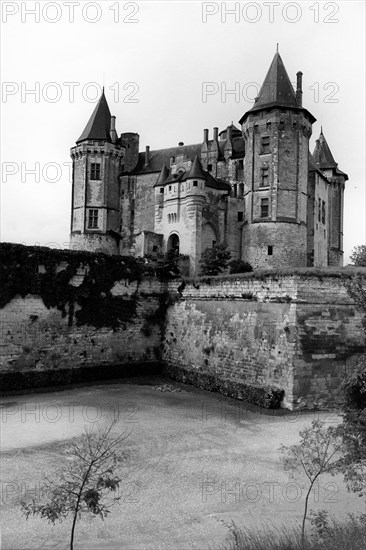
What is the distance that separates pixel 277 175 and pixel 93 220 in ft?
65.2

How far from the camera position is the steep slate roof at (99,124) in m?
48.6

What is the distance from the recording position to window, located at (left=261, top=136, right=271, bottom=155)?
39.5 meters

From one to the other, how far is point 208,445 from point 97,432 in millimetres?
3645

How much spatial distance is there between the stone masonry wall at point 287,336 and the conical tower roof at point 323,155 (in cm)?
3555

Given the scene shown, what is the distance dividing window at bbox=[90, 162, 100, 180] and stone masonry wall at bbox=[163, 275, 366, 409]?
29.6 m

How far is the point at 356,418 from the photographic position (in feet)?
26.8

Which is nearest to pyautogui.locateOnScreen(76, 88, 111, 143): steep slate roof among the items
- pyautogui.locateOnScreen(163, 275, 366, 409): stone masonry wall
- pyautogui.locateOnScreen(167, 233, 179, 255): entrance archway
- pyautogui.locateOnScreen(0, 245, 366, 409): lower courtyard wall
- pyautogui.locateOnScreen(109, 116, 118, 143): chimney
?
pyautogui.locateOnScreen(109, 116, 118, 143): chimney

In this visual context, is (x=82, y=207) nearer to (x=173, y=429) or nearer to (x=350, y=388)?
(x=173, y=429)

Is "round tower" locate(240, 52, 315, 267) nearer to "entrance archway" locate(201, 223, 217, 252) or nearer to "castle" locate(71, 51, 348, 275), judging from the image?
"castle" locate(71, 51, 348, 275)

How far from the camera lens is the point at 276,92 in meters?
39.8

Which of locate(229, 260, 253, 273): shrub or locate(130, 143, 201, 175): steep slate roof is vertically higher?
locate(130, 143, 201, 175): steep slate roof

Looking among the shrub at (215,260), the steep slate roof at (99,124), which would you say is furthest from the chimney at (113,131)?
the shrub at (215,260)

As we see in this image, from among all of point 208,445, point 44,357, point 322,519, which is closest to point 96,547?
point 322,519

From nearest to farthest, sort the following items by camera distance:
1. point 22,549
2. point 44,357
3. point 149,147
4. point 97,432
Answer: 1. point 22,549
2. point 97,432
3. point 44,357
4. point 149,147
